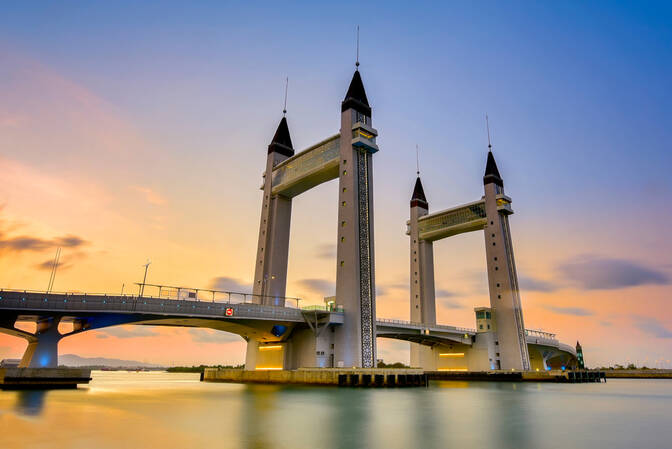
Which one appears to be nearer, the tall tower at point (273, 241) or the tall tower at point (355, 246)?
the tall tower at point (355, 246)

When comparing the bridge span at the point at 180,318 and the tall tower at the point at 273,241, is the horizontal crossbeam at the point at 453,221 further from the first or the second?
the tall tower at the point at 273,241

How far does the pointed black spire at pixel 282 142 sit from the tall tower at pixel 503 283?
35255mm

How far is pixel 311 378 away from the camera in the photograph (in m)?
43.8

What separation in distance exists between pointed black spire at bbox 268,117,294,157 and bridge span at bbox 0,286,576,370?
24.6m

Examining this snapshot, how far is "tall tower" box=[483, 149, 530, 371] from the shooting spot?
235ft

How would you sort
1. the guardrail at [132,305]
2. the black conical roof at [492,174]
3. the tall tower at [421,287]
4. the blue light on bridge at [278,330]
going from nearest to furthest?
1. the guardrail at [132,305]
2. the blue light on bridge at [278,330]
3. the black conical roof at [492,174]
4. the tall tower at [421,287]

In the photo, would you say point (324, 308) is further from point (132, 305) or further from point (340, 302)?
point (132, 305)

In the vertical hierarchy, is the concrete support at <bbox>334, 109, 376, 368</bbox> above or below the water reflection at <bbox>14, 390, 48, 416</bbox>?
A: above

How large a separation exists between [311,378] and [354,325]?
24.1ft

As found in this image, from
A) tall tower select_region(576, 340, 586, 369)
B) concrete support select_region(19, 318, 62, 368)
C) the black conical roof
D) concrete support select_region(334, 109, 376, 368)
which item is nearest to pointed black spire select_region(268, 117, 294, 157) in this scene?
concrete support select_region(334, 109, 376, 368)

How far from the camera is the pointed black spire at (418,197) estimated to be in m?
90.8

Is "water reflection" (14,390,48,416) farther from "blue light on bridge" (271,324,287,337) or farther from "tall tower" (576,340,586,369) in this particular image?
"tall tower" (576,340,586,369)

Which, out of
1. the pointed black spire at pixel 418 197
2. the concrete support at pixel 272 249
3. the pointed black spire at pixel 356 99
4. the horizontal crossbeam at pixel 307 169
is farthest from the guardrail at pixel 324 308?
the pointed black spire at pixel 418 197

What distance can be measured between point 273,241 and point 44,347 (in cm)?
2825
